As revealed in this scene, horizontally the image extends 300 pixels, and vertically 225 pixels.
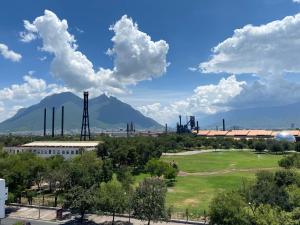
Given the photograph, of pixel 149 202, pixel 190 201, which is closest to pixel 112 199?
pixel 149 202

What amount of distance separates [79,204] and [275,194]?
81.2ft

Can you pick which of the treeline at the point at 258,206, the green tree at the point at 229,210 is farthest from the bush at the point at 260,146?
the green tree at the point at 229,210

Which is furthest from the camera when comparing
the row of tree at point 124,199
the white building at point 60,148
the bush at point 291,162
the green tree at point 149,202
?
the white building at point 60,148

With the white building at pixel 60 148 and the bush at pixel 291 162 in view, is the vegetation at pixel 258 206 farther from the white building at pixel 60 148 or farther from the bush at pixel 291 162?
the white building at pixel 60 148

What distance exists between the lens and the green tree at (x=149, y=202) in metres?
48.4

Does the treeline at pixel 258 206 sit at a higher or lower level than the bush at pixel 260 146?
lower

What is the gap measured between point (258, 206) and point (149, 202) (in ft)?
41.7

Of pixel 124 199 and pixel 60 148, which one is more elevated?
pixel 60 148

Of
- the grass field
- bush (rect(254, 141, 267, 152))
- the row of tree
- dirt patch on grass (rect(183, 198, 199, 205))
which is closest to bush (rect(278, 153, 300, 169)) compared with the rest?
the grass field

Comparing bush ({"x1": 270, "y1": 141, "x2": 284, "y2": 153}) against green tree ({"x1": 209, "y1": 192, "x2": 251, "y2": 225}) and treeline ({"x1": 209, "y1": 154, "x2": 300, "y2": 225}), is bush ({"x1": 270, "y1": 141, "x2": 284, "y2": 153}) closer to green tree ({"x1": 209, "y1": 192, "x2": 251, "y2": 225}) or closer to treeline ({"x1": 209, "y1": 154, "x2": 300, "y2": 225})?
treeline ({"x1": 209, "y1": 154, "x2": 300, "y2": 225})

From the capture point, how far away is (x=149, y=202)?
48.5 m

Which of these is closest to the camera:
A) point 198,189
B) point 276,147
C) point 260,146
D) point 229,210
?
point 229,210

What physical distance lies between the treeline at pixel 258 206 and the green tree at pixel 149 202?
6.76m

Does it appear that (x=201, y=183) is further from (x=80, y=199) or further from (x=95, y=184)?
(x=80, y=199)
